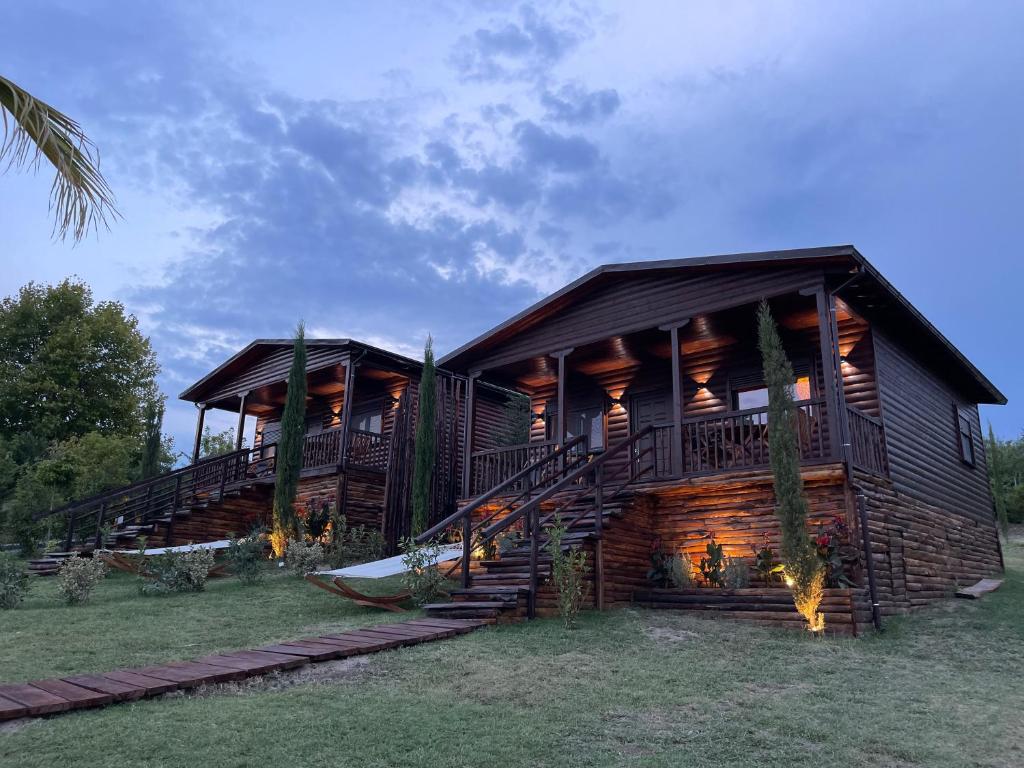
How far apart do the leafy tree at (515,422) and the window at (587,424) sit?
9.42ft

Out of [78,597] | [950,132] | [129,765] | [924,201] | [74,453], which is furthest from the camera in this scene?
[924,201]

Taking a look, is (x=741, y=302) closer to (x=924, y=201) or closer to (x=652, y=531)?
(x=652, y=531)

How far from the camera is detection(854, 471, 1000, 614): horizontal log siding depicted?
34.6 feet

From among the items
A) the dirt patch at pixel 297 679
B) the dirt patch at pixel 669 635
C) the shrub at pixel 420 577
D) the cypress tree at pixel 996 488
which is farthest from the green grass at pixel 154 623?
the cypress tree at pixel 996 488

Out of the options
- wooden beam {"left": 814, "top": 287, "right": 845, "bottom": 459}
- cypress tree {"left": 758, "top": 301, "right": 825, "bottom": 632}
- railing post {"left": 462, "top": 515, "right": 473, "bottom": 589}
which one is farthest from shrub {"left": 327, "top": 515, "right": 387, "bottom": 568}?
wooden beam {"left": 814, "top": 287, "right": 845, "bottom": 459}

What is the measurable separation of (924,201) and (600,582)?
211547 millimetres

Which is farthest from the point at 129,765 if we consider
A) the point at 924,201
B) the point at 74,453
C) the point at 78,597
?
the point at 924,201

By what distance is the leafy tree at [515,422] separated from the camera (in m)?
19.9

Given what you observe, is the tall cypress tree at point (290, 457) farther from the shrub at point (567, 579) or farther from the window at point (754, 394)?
the window at point (754, 394)

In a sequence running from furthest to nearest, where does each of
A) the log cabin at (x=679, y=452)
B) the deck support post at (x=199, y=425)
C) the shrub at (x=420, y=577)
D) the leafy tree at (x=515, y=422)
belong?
1. the deck support post at (x=199, y=425)
2. the leafy tree at (x=515, y=422)
3. the log cabin at (x=679, y=452)
4. the shrub at (x=420, y=577)

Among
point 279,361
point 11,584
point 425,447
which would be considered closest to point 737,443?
point 425,447

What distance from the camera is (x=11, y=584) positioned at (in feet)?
33.8

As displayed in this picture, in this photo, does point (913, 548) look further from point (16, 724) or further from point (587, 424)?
point (16, 724)

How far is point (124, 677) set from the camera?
5496mm
